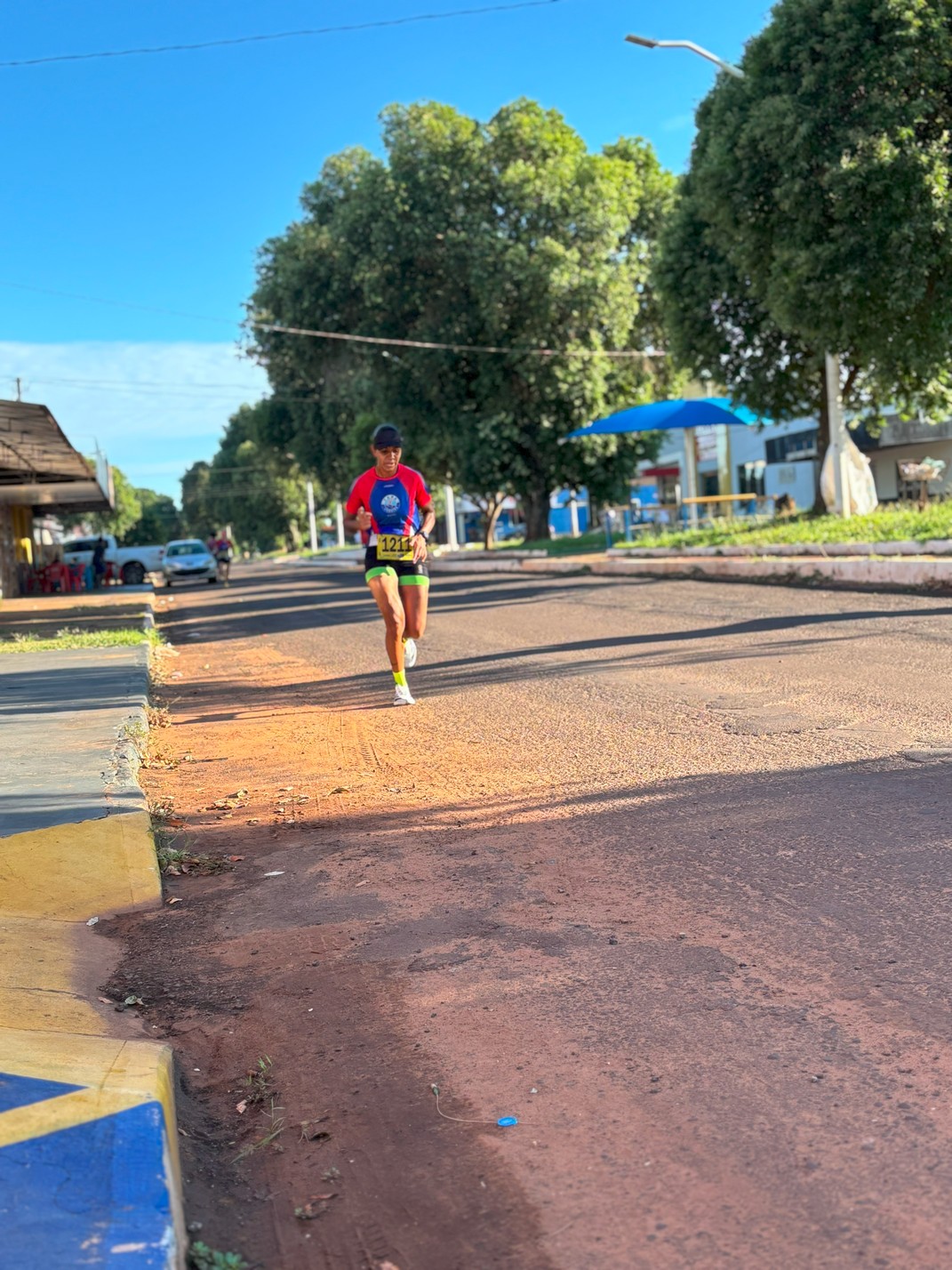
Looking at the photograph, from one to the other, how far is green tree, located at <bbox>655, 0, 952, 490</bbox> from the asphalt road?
35.3 feet

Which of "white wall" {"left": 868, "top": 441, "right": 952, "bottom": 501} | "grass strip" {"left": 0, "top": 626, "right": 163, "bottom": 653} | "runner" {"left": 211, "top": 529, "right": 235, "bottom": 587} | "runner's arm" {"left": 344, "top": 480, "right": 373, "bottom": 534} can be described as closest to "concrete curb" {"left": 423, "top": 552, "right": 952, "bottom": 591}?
"runner's arm" {"left": 344, "top": 480, "right": 373, "bottom": 534}

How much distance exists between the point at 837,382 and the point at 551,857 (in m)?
17.8

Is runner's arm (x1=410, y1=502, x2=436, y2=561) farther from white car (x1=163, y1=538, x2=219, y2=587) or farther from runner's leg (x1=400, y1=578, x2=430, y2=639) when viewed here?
white car (x1=163, y1=538, x2=219, y2=587)

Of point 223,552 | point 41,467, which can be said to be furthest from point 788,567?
point 223,552

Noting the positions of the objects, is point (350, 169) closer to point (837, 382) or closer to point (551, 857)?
point (837, 382)

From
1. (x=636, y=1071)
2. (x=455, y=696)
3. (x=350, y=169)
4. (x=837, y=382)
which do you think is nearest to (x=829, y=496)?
(x=837, y=382)

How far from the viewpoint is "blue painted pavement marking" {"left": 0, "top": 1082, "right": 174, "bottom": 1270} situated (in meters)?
2.03

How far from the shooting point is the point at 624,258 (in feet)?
119

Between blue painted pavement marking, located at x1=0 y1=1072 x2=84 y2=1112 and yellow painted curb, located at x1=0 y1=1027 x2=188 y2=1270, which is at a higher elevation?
blue painted pavement marking, located at x1=0 y1=1072 x2=84 y2=1112

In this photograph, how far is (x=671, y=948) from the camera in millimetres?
3496

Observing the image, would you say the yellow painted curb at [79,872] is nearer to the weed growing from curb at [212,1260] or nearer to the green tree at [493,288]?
the weed growing from curb at [212,1260]

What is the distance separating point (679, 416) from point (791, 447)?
3317 cm

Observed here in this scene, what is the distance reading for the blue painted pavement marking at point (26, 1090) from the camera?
258 centimetres

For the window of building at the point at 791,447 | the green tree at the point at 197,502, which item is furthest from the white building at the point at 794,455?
the green tree at the point at 197,502
